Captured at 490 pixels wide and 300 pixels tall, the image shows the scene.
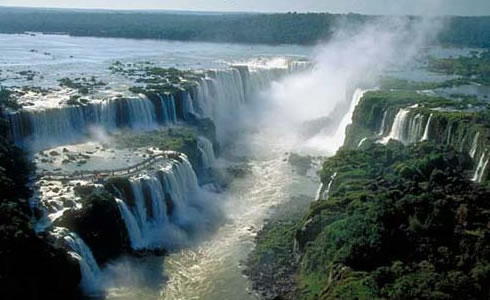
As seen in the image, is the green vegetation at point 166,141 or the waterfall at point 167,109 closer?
the green vegetation at point 166,141

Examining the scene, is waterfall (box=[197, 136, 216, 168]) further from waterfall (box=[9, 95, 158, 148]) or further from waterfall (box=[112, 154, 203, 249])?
waterfall (box=[112, 154, 203, 249])

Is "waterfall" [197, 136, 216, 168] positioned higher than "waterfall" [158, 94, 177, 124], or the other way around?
"waterfall" [158, 94, 177, 124]

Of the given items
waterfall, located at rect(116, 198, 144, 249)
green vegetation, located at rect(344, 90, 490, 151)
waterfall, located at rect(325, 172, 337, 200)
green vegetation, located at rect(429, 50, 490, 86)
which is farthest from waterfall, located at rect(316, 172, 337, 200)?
green vegetation, located at rect(429, 50, 490, 86)

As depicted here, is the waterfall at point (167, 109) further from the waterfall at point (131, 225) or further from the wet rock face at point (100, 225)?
the wet rock face at point (100, 225)

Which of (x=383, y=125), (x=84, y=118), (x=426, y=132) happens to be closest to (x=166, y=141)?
(x=84, y=118)

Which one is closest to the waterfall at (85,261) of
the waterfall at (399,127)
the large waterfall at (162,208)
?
the large waterfall at (162,208)

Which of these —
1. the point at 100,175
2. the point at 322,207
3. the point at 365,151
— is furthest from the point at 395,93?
the point at 100,175
